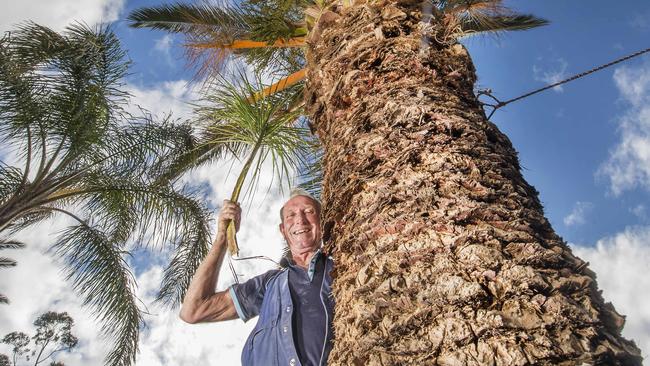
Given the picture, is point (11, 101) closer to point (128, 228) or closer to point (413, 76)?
point (128, 228)

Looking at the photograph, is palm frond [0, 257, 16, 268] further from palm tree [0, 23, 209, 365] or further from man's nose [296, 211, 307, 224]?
man's nose [296, 211, 307, 224]

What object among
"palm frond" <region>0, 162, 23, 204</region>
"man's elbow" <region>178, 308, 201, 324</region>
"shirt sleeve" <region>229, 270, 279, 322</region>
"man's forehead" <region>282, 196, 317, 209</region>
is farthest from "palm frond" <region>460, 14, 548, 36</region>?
"palm frond" <region>0, 162, 23, 204</region>

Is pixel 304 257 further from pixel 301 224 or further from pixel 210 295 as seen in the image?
pixel 210 295

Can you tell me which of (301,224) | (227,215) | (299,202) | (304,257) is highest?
(299,202)

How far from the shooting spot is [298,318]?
102 inches

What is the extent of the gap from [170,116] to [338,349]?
613 cm

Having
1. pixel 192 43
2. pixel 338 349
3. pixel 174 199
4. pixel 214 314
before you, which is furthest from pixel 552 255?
pixel 174 199

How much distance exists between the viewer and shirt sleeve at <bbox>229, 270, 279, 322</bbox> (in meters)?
3.18

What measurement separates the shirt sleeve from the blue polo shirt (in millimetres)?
159

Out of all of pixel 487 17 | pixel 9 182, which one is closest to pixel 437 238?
pixel 487 17

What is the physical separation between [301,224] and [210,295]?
2.60 ft

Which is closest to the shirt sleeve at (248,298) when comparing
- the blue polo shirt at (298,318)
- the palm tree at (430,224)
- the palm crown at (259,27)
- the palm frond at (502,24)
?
the blue polo shirt at (298,318)

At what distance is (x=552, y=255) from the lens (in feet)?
4.80

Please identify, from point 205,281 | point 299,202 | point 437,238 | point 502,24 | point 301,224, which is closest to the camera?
point 437,238
